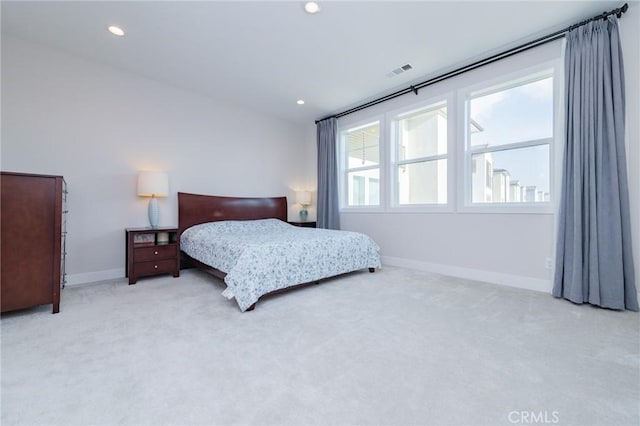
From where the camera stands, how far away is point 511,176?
306 cm

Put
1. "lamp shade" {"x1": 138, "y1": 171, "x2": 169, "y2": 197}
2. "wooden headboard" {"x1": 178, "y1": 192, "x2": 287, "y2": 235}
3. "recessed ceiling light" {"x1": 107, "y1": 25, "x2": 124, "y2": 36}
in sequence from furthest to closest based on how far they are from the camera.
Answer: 1. "wooden headboard" {"x1": 178, "y1": 192, "x2": 287, "y2": 235}
2. "lamp shade" {"x1": 138, "y1": 171, "x2": 169, "y2": 197}
3. "recessed ceiling light" {"x1": 107, "y1": 25, "x2": 124, "y2": 36}

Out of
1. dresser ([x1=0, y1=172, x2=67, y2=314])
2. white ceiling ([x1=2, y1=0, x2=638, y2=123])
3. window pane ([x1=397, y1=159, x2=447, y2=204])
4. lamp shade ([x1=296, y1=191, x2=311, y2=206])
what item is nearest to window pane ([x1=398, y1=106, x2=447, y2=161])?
window pane ([x1=397, y1=159, x2=447, y2=204])

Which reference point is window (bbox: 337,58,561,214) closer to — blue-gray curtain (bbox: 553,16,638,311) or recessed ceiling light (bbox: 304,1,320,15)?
blue-gray curtain (bbox: 553,16,638,311)

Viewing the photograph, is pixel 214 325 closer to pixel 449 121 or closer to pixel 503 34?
pixel 449 121

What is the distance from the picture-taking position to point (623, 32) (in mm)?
2338

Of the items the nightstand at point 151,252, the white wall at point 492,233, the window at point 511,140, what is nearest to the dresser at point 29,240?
the nightstand at point 151,252

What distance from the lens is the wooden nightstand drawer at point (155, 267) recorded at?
308cm

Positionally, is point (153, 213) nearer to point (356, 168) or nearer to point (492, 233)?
point (356, 168)

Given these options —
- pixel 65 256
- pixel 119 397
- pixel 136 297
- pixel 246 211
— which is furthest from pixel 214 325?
pixel 246 211

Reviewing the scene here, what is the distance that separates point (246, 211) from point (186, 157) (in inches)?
46.7

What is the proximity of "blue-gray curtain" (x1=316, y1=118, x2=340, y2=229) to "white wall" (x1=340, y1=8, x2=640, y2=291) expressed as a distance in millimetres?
817

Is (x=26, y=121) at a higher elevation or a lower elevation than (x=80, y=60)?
lower

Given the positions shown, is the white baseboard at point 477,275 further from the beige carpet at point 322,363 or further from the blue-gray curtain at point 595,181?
the beige carpet at point 322,363

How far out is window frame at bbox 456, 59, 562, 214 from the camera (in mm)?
2697
